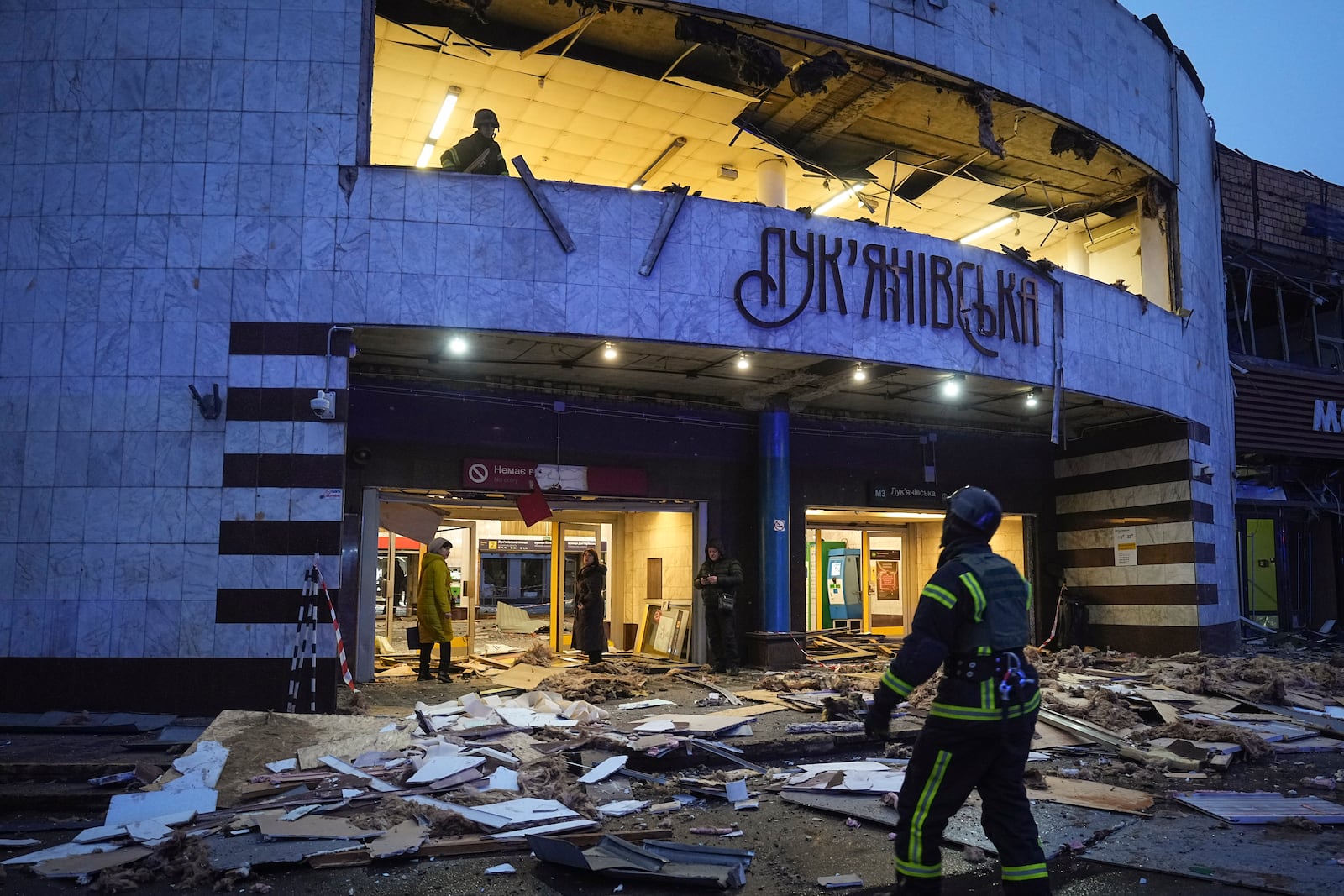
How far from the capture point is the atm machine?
22.8 meters

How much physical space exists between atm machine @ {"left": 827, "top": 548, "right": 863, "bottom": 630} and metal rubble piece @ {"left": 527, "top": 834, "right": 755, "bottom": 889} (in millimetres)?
17376

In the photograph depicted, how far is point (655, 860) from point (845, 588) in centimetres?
1801

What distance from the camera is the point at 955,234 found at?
18.9 meters

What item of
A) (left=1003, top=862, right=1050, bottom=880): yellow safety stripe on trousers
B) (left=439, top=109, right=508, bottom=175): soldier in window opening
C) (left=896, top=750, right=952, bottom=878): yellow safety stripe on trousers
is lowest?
(left=1003, top=862, right=1050, bottom=880): yellow safety stripe on trousers

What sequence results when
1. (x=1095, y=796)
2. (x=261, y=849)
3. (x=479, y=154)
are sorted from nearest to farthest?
(x=261, y=849) < (x=1095, y=796) < (x=479, y=154)

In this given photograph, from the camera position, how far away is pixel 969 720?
4445mm

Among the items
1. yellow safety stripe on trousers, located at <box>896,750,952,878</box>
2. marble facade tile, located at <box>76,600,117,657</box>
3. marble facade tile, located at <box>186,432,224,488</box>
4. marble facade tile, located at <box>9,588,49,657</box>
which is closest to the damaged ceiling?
marble facade tile, located at <box>186,432,224,488</box>

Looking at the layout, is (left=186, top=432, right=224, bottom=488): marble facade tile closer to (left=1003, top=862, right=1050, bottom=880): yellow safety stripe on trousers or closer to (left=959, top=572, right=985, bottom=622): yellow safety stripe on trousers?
(left=959, top=572, right=985, bottom=622): yellow safety stripe on trousers

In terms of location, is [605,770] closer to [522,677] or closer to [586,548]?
[522,677]

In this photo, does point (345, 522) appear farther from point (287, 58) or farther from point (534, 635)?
point (534, 635)

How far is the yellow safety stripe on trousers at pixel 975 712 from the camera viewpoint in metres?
4.45

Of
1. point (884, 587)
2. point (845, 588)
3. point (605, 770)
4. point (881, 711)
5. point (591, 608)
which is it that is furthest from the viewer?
point (845, 588)

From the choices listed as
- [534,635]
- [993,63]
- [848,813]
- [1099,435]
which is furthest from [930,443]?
[848,813]

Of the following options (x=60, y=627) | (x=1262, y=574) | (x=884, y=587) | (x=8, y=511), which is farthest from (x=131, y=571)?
(x=1262, y=574)
